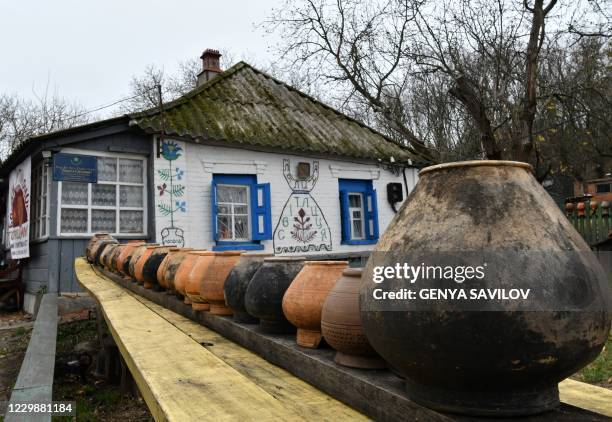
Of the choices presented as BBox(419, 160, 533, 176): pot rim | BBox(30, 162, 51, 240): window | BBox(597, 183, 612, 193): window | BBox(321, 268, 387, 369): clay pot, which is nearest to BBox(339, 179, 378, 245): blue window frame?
BBox(30, 162, 51, 240): window

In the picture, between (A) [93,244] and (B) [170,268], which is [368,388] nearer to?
(B) [170,268]

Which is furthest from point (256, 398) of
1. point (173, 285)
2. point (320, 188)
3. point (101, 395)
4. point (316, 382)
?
point (320, 188)

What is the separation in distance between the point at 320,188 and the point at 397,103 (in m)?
3.92

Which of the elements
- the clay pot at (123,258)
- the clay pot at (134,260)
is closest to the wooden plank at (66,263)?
the clay pot at (123,258)

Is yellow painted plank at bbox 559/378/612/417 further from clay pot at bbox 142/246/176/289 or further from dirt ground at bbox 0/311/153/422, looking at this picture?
dirt ground at bbox 0/311/153/422

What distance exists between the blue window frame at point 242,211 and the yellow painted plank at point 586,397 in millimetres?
8456

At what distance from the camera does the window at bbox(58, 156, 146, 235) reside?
838 centimetres

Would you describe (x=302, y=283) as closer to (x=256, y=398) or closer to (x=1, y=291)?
(x=256, y=398)

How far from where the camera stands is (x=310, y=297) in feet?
6.27

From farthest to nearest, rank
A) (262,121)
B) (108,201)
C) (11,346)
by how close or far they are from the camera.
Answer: (262,121) → (108,201) → (11,346)

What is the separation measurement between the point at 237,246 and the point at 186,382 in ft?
27.0

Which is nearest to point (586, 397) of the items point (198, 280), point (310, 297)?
point (310, 297)

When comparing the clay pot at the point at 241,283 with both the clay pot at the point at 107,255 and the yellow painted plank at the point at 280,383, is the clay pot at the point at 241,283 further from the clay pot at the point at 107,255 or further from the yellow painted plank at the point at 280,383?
the clay pot at the point at 107,255

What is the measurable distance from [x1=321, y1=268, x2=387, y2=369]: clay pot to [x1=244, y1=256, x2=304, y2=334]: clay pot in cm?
51
